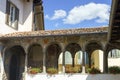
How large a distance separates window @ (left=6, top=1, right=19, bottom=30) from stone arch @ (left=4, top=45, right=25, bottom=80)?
2014mm

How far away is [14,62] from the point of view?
20641 millimetres

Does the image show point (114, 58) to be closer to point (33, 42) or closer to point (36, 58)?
point (36, 58)

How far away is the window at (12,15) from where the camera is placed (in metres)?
20.2

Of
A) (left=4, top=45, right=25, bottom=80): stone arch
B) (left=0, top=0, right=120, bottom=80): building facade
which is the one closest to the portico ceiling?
(left=0, top=0, right=120, bottom=80): building facade

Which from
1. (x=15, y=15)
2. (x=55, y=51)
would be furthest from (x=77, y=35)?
(x=15, y=15)

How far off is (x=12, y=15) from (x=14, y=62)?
12.4 ft

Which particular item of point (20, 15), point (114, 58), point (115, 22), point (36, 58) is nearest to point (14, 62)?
point (36, 58)

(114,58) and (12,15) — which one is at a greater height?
(12,15)

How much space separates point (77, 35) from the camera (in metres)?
17.0

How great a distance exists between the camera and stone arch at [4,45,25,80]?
19406mm

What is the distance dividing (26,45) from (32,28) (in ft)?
16.5

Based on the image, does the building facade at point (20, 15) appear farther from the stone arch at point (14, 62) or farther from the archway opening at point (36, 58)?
the archway opening at point (36, 58)

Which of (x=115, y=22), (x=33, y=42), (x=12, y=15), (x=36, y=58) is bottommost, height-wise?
(x=36, y=58)

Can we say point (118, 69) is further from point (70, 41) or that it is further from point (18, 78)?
point (18, 78)
